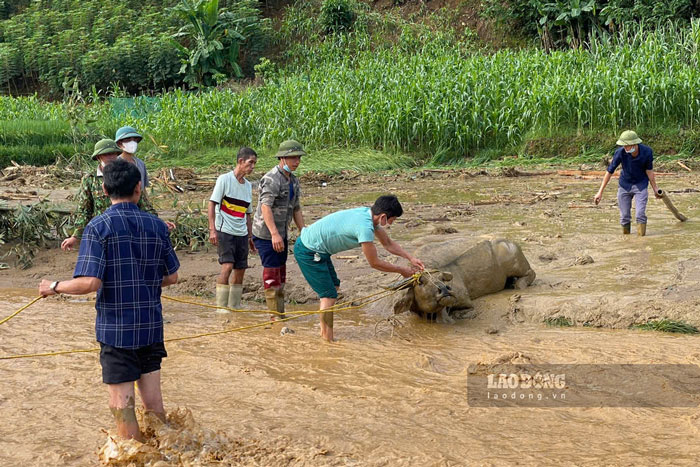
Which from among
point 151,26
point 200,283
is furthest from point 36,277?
point 151,26

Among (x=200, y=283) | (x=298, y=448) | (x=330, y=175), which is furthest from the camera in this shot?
(x=330, y=175)

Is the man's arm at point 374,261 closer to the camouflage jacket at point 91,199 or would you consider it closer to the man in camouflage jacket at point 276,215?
the man in camouflage jacket at point 276,215

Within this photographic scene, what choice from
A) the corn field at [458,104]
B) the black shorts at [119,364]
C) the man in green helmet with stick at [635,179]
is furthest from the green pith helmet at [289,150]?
the corn field at [458,104]

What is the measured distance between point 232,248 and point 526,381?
309 centimetres

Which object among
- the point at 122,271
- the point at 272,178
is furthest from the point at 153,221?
the point at 272,178

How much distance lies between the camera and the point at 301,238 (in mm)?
6301

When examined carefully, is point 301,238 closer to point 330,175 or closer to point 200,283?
point 200,283

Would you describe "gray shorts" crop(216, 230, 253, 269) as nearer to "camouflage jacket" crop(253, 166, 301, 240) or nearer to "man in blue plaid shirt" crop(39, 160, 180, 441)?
"camouflage jacket" crop(253, 166, 301, 240)

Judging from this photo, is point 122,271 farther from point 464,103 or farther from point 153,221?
point 464,103

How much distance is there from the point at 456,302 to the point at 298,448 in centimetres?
292

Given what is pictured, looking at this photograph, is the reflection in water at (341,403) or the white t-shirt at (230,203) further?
the white t-shirt at (230,203)

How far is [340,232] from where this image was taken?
603cm

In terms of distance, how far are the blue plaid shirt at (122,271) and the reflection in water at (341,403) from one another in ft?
2.10

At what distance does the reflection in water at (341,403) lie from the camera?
414cm
